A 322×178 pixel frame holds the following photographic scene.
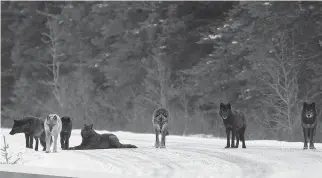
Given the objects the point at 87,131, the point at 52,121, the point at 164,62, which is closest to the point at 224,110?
the point at 87,131

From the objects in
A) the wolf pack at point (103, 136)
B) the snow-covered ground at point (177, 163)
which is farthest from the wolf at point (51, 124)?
the snow-covered ground at point (177, 163)

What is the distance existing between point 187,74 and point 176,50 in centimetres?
135

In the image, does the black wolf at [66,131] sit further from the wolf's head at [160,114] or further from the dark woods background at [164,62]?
the dark woods background at [164,62]

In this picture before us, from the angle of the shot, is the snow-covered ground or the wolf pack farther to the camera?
the wolf pack

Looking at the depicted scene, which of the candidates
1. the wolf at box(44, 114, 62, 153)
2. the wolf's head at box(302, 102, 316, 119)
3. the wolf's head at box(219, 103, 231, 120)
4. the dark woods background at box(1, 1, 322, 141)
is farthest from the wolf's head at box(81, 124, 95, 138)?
the dark woods background at box(1, 1, 322, 141)

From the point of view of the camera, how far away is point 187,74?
2845 centimetres

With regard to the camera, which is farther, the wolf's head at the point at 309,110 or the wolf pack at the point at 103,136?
the wolf pack at the point at 103,136

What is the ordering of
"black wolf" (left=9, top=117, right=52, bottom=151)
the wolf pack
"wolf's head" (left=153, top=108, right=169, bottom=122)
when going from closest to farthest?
the wolf pack → "wolf's head" (left=153, top=108, right=169, bottom=122) → "black wolf" (left=9, top=117, right=52, bottom=151)

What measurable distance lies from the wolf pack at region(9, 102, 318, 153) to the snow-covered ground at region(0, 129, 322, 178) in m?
0.37

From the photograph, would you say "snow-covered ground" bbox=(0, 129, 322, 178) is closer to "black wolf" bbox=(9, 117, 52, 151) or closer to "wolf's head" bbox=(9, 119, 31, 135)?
"black wolf" bbox=(9, 117, 52, 151)

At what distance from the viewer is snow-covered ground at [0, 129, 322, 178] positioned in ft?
30.7

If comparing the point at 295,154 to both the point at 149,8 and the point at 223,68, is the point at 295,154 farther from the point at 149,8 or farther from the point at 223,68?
the point at 149,8

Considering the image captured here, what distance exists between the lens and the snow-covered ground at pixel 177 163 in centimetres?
934

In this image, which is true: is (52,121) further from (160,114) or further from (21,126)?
(160,114)
